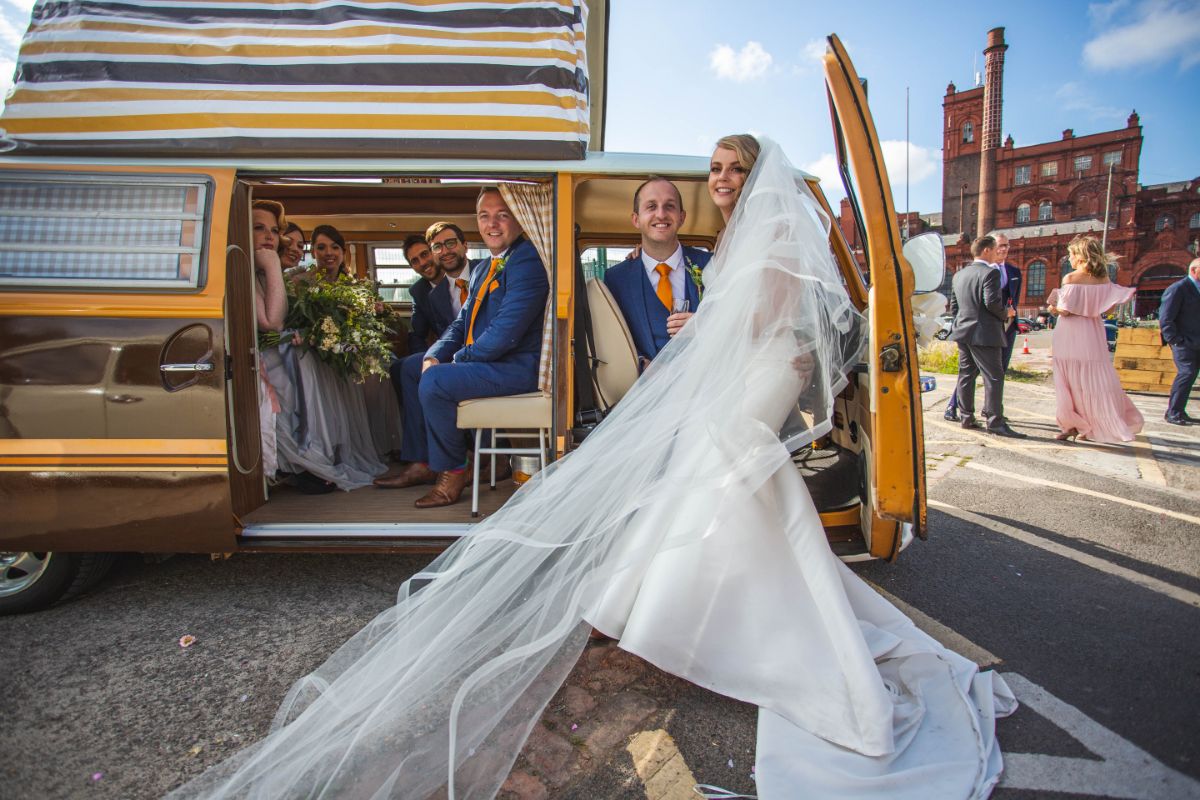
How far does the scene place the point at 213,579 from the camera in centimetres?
347

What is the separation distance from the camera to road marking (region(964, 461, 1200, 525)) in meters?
4.37

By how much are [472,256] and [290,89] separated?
2463 mm

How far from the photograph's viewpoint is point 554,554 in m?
2.49

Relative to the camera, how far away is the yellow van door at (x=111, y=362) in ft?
9.41

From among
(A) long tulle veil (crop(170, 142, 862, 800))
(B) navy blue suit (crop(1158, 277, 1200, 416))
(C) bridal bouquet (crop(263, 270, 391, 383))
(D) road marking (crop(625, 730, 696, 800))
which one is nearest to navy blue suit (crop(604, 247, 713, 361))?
(A) long tulle veil (crop(170, 142, 862, 800))

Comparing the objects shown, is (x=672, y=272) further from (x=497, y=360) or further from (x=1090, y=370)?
(x=1090, y=370)

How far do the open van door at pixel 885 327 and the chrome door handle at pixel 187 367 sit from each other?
296 cm

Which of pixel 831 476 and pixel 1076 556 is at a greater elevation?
pixel 831 476

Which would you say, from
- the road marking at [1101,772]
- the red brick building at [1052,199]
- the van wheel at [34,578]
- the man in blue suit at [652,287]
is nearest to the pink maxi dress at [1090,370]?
the man in blue suit at [652,287]

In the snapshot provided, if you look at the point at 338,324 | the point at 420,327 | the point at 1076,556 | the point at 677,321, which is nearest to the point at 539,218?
the point at 677,321

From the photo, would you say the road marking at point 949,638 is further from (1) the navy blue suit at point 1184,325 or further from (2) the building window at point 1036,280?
(2) the building window at point 1036,280

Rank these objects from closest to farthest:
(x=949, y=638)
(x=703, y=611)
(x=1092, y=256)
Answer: (x=703, y=611)
(x=949, y=638)
(x=1092, y=256)

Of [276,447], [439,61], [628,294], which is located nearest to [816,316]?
[628,294]

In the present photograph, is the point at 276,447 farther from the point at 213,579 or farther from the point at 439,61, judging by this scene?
the point at 439,61
